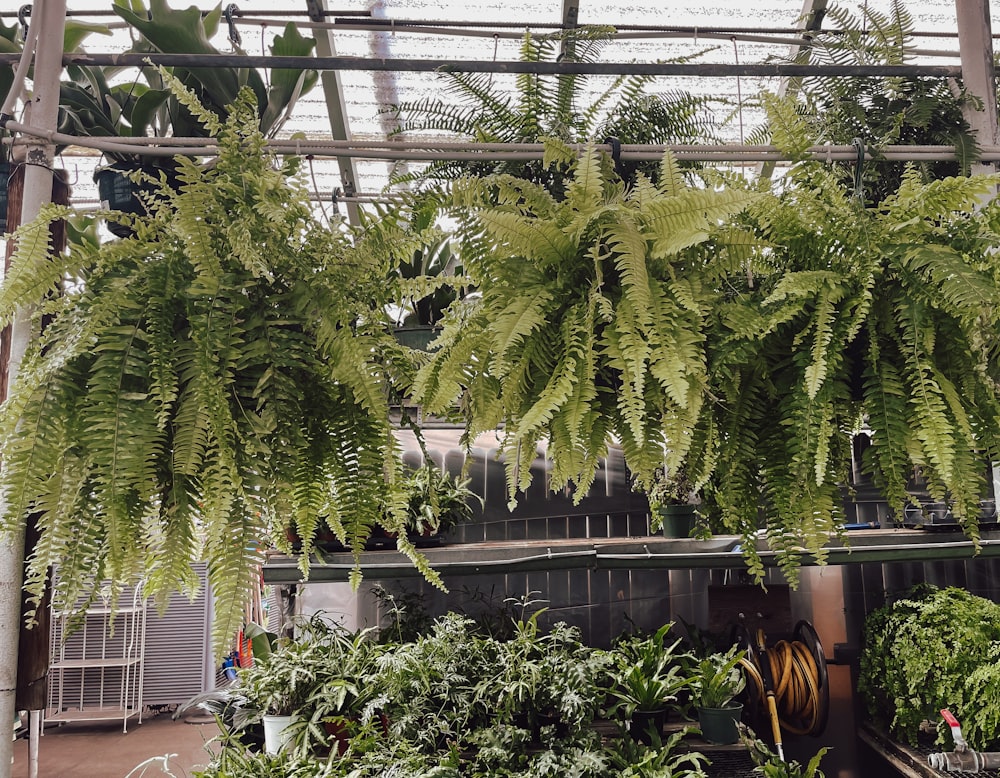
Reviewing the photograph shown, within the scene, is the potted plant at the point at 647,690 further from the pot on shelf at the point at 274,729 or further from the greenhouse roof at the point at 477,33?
the greenhouse roof at the point at 477,33

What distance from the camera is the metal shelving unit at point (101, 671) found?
795 cm

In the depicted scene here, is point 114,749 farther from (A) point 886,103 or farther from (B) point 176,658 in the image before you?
(A) point 886,103

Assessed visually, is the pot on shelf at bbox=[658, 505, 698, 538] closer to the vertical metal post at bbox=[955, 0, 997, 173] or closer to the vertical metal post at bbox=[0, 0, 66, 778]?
the vertical metal post at bbox=[955, 0, 997, 173]

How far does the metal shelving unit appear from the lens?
7.95 meters

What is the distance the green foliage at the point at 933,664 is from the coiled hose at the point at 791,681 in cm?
28

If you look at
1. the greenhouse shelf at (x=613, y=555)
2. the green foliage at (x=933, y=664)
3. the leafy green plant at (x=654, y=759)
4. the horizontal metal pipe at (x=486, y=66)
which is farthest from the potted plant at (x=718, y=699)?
the horizontal metal pipe at (x=486, y=66)

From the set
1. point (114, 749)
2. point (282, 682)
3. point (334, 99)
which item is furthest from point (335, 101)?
point (114, 749)

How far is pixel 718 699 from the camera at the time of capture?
2.90 m

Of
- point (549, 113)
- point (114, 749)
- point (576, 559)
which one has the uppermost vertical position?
point (549, 113)

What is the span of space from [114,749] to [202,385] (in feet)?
24.6

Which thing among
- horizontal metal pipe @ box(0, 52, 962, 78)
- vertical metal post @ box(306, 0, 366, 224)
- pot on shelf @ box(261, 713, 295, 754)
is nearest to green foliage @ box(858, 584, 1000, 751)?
horizontal metal pipe @ box(0, 52, 962, 78)

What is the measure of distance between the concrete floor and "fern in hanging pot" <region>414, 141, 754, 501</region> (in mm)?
5712

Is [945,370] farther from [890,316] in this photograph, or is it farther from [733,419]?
[733,419]

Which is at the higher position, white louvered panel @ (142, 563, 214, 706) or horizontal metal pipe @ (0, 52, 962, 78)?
horizontal metal pipe @ (0, 52, 962, 78)
